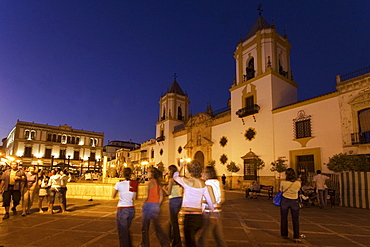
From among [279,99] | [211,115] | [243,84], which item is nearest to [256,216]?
[279,99]

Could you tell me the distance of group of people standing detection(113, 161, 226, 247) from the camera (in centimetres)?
384

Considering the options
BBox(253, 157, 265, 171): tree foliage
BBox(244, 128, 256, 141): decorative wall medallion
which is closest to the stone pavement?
BBox(253, 157, 265, 171): tree foliage

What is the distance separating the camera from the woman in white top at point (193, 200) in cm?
378

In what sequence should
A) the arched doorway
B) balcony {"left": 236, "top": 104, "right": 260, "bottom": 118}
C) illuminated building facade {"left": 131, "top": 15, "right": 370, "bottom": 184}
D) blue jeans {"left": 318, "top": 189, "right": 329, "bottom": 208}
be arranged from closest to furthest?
blue jeans {"left": 318, "top": 189, "right": 329, "bottom": 208}, illuminated building facade {"left": 131, "top": 15, "right": 370, "bottom": 184}, balcony {"left": 236, "top": 104, "right": 260, "bottom": 118}, the arched doorway

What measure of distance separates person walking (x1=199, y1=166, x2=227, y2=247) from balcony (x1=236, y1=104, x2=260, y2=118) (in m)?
17.2

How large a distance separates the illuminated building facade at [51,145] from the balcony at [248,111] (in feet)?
102

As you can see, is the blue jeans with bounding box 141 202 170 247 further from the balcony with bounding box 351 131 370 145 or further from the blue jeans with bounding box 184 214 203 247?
the balcony with bounding box 351 131 370 145

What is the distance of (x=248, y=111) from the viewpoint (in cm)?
2139

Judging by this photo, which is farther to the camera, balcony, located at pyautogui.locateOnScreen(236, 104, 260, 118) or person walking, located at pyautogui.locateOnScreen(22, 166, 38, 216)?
balcony, located at pyautogui.locateOnScreen(236, 104, 260, 118)

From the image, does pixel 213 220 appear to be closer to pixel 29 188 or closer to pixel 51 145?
pixel 29 188

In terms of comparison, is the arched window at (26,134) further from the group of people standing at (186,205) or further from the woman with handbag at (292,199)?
the woman with handbag at (292,199)

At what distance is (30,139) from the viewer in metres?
48.2

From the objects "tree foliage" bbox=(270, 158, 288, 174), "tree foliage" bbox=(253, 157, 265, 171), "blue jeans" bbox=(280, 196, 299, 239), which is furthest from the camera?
"tree foliage" bbox=(253, 157, 265, 171)

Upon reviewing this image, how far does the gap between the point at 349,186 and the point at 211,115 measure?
16835 millimetres
